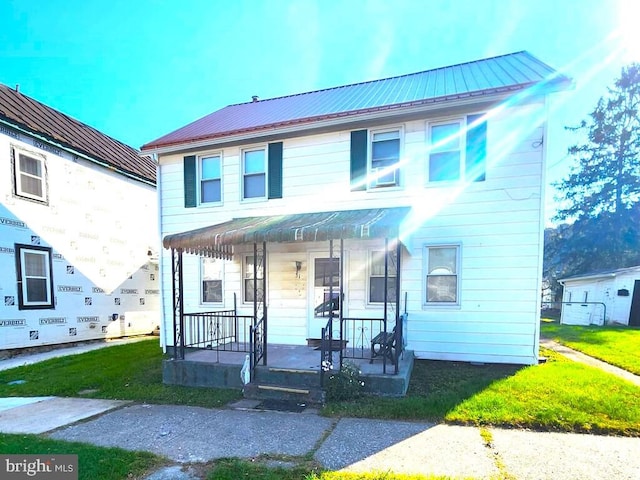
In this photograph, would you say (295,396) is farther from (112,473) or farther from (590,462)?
(590,462)

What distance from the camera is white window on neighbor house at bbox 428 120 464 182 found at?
6473mm

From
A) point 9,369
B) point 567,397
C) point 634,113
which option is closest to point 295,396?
point 567,397

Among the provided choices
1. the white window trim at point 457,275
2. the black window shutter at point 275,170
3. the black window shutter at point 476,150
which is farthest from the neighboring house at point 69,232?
the black window shutter at point 476,150

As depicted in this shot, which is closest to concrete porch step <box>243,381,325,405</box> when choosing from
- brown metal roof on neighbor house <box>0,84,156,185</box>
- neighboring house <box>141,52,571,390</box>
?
neighboring house <box>141,52,571,390</box>

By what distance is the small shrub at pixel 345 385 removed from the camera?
182 inches

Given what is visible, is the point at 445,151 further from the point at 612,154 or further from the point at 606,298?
the point at 612,154

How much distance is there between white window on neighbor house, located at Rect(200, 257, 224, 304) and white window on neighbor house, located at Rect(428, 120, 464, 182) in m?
5.41

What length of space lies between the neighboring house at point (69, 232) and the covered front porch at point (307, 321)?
4278 millimetres

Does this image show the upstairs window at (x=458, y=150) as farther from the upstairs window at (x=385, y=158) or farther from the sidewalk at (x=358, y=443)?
the sidewalk at (x=358, y=443)

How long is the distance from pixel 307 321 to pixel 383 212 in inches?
121

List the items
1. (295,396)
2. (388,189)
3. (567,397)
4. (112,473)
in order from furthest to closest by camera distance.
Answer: (388,189), (295,396), (567,397), (112,473)

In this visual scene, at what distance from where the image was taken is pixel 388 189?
6816 millimetres

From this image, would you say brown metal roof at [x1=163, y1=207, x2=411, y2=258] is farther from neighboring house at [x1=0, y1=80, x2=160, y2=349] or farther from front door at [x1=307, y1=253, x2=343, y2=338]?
neighboring house at [x1=0, y1=80, x2=160, y2=349]

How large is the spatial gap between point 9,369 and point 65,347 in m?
2.66
